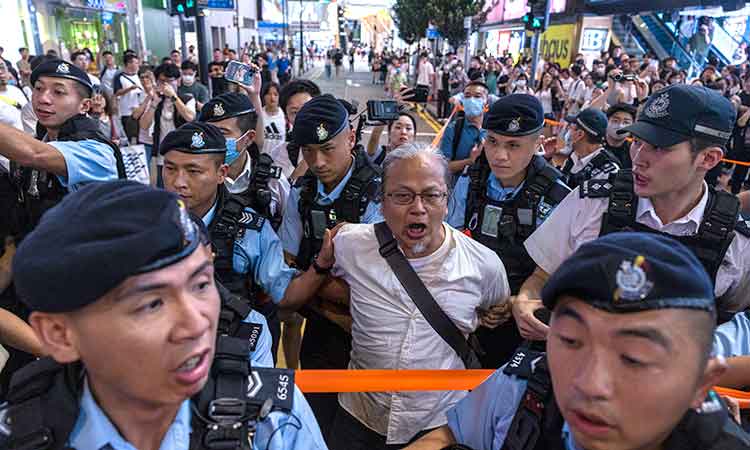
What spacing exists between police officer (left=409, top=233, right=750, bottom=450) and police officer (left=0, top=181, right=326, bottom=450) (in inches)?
35.2

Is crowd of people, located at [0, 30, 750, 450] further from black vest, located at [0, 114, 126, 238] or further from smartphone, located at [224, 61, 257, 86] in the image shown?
smartphone, located at [224, 61, 257, 86]

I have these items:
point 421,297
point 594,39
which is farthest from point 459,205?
point 594,39

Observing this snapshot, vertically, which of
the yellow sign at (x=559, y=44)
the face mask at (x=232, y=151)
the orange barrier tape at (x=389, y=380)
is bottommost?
the orange barrier tape at (x=389, y=380)

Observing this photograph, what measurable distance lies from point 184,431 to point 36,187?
101 inches

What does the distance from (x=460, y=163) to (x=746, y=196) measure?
2220mm

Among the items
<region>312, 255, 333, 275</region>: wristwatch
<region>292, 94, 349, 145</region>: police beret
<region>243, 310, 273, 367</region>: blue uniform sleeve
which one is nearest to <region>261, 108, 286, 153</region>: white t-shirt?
<region>292, 94, 349, 145</region>: police beret

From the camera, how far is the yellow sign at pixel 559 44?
2516 centimetres

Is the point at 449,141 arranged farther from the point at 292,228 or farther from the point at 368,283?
the point at 368,283

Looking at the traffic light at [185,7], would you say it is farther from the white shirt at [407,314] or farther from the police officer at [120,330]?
the police officer at [120,330]

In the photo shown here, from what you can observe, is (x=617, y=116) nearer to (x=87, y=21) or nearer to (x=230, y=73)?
(x=230, y=73)

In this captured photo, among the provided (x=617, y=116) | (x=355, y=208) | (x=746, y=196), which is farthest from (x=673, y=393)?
(x=617, y=116)

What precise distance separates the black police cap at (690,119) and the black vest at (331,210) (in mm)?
1597

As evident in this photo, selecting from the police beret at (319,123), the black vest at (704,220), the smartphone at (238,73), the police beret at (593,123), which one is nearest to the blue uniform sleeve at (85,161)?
the police beret at (319,123)

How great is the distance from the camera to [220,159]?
3018mm
